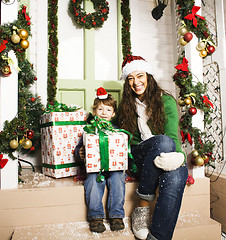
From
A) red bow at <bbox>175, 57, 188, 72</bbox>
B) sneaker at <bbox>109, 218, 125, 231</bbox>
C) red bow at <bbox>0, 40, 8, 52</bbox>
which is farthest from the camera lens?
red bow at <bbox>175, 57, 188, 72</bbox>

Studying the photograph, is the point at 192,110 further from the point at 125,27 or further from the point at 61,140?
the point at 125,27

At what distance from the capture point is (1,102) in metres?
1.71

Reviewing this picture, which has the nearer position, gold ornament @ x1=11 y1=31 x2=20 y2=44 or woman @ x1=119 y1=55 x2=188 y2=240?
woman @ x1=119 y1=55 x2=188 y2=240

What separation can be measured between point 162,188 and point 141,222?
0.89 feet

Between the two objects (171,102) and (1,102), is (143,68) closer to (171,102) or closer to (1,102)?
(171,102)

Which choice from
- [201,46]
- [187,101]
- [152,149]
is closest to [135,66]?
[187,101]

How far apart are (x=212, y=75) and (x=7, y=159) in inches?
85.4

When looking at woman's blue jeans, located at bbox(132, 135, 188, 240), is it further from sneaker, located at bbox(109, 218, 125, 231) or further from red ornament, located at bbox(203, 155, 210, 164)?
red ornament, located at bbox(203, 155, 210, 164)

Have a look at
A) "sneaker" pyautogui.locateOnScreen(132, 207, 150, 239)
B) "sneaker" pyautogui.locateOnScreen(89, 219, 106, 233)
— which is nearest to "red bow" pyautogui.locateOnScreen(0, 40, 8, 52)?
"sneaker" pyautogui.locateOnScreen(89, 219, 106, 233)

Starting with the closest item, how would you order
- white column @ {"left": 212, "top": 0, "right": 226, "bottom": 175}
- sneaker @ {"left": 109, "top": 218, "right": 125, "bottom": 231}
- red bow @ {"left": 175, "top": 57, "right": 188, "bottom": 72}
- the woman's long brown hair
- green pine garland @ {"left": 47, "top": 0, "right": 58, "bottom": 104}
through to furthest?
1. sneaker @ {"left": 109, "top": 218, "right": 125, "bottom": 231}
2. the woman's long brown hair
3. red bow @ {"left": 175, "top": 57, "right": 188, "bottom": 72}
4. white column @ {"left": 212, "top": 0, "right": 226, "bottom": 175}
5. green pine garland @ {"left": 47, "top": 0, "right": 58, "bottom": 104}

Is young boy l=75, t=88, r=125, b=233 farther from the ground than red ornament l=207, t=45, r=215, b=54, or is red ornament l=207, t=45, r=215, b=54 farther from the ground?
red ornament l=207, t=45, r=215, b=54

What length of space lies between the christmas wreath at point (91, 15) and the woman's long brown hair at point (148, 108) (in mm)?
1182

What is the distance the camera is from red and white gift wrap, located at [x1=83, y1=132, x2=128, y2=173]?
5.33ft

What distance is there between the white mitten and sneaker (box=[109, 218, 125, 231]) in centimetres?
45
